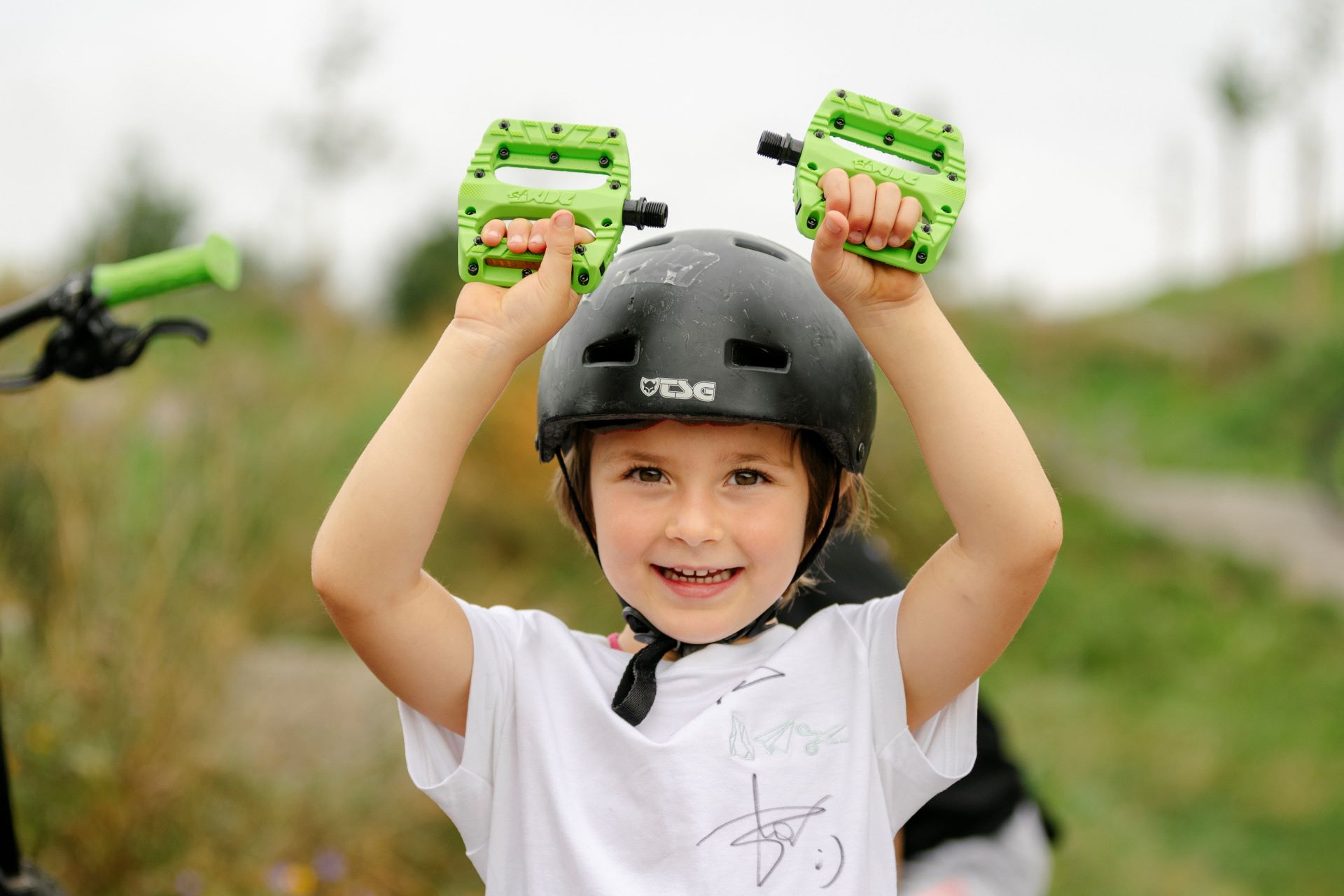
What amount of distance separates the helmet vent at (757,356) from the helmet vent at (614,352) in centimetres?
18

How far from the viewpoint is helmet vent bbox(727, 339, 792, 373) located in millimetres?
2223

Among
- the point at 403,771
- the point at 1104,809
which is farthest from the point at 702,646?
the point at 1104,809

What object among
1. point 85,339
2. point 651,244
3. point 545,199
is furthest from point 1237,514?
point 85,339

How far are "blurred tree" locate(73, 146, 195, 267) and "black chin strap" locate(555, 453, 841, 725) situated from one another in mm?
2094

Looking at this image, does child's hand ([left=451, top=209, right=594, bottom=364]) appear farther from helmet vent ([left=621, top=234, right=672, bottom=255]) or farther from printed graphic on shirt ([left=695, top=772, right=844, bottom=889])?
printed graphic on shirt ([left=695, top=772, right=844, bottom=889])

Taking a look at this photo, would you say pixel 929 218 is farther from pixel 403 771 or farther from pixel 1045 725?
pixel 1045 725

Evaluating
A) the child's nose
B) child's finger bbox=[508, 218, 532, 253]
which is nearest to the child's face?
the child's nose

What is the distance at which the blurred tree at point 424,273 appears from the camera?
826 inches

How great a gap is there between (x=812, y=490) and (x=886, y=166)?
0.70 m

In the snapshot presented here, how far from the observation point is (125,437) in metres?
5.19

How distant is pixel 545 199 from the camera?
6.66ft

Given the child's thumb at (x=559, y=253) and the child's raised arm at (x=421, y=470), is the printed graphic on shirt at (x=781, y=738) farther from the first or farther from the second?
the child's thumb at (x=559, y=253)

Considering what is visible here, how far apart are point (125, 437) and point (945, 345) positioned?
14.0 feet

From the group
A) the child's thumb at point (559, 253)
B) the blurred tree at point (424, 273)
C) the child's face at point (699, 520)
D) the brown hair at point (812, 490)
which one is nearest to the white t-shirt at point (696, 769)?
the child's face at point (699, 520)
